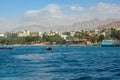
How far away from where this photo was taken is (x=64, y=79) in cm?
3519

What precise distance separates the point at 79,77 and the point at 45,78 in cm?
342

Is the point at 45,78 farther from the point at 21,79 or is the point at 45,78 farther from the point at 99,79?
the point at 99,79

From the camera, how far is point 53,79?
116 feet

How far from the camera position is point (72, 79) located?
3534cm

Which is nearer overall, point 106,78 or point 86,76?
point 106,78

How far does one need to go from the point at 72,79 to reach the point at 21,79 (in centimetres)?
494

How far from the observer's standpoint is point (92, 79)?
3488cm

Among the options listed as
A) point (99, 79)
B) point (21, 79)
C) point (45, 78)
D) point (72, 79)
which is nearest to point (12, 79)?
point (21, 79)

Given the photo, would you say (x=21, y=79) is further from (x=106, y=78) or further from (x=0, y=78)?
(x=106, y=78)

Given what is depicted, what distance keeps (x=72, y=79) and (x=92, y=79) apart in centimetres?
191

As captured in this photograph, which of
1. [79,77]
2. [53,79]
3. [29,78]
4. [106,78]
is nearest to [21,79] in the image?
[29,78]

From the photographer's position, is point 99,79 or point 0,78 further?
point 0,78

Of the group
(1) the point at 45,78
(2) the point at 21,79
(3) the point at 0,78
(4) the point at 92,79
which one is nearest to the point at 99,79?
(4) the point at 92,79

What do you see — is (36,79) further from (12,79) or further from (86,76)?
(86,76)
